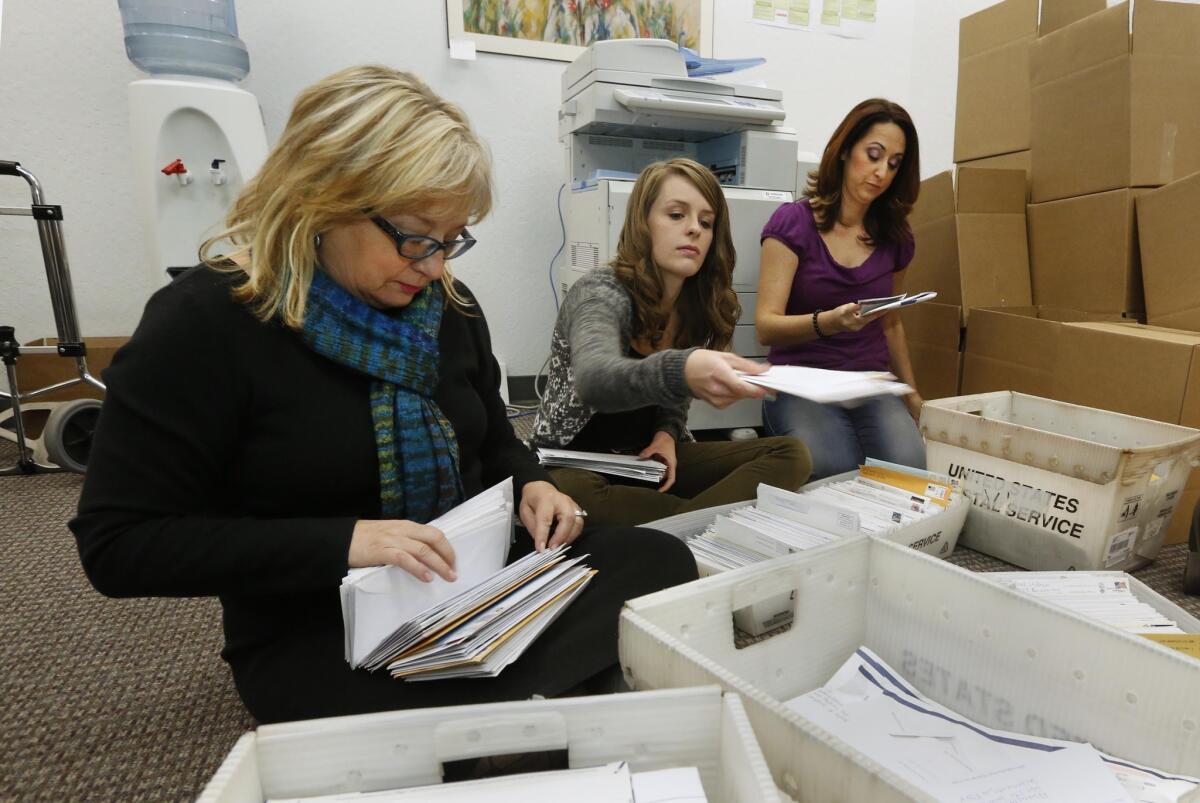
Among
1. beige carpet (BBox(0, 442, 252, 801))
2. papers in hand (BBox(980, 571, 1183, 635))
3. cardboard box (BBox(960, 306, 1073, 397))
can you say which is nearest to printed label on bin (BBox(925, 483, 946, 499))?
papers in hand (BBox(980, 571, 1183, 635))

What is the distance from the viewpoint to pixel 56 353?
1980mm

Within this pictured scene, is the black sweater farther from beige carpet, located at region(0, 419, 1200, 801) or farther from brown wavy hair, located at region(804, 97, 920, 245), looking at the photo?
brown wavy hair, located at region(804, 97, 920, 245)

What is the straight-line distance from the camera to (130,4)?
2.08m

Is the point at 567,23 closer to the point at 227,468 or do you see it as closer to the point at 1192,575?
the point at 227,468

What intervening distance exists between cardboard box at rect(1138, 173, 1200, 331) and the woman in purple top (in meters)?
0.62

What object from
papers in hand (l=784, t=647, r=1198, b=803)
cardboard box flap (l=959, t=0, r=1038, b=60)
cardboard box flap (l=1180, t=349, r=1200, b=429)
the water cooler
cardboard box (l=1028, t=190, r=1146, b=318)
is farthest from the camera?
cardboard box flap (l=959, t=0, r=1038, b=60)

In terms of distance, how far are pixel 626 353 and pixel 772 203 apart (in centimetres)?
97

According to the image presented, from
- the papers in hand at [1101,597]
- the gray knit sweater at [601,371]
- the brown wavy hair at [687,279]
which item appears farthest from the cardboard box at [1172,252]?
the gray knit sweater at [601,371]

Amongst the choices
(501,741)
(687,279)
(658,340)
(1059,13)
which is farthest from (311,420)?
(1059,13)

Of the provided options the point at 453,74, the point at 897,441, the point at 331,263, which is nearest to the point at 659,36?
the point at 453,74

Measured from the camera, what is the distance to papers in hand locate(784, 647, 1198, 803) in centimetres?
57

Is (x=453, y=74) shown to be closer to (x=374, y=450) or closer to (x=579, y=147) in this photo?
(x=579, y=147)

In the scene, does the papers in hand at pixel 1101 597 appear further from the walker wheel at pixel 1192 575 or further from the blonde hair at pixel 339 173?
the blonde hair at pixel 339 173

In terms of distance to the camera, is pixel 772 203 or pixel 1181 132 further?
pixel 772 203
